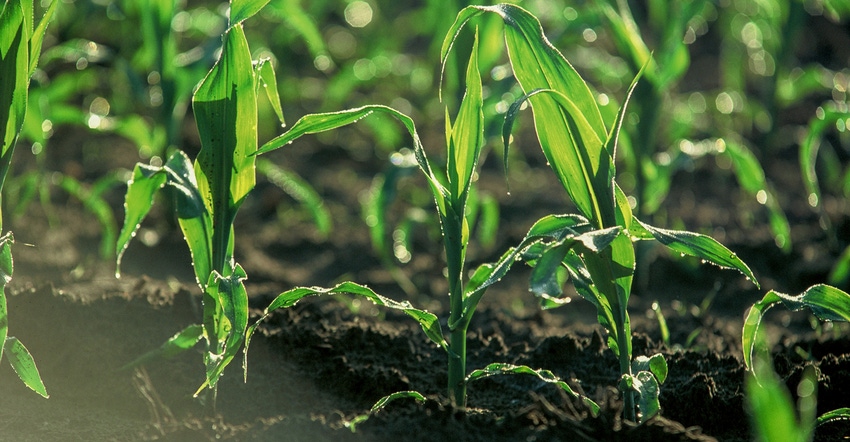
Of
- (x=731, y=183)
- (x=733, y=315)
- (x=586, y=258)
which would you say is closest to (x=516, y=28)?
(x=586, y=258)

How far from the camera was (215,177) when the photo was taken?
5.77ft

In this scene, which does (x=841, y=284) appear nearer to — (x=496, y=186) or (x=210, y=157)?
(x=496, y=186)

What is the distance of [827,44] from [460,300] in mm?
4909

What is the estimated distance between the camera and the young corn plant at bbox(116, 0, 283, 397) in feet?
5.56

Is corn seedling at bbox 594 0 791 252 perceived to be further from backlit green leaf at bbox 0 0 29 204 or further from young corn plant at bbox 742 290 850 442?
backlit green leaf at bbox 0 0 29 204

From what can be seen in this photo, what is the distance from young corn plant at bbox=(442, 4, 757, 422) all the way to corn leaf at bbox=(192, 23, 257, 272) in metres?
0.42

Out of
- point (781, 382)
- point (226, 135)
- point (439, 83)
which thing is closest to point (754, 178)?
point (781, 382)

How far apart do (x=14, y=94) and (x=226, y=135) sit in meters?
0.43

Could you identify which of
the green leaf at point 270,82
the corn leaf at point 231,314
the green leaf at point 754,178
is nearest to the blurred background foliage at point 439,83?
the green leaf at point 754,178

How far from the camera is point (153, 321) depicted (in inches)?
83.5

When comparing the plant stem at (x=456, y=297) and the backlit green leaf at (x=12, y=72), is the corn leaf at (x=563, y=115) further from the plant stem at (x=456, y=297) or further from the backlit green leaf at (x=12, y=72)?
the backlit green leaf at (x=12, y=72)

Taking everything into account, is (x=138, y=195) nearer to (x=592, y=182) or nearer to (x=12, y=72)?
(x=12, y=72)

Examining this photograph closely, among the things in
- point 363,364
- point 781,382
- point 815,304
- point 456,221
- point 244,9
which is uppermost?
point 244,9

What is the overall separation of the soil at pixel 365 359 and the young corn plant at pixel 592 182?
0.34 ft
